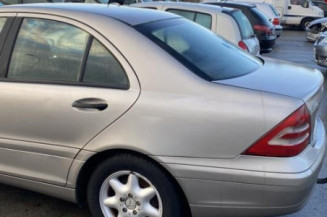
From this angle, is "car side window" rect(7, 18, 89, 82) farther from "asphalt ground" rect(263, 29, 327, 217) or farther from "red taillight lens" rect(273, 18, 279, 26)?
"red taillight lens" rect(273, 18, 279, 26)

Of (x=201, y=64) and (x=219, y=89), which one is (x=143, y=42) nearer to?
(x=201, y=64)

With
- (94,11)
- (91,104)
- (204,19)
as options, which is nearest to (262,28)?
(204,19)

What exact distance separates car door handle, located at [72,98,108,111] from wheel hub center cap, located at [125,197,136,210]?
590 millimetres

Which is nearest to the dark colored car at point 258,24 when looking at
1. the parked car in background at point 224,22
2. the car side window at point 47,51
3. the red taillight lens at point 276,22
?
the parked car in background at point 224,22

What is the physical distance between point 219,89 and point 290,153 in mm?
531

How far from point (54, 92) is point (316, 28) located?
1274 cm

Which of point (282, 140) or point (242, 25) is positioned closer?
point (282, 140)

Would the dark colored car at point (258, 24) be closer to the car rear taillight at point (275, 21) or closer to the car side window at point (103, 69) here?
the car rear taillight at point (275, 21)

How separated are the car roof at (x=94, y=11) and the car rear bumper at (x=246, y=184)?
1034 mm

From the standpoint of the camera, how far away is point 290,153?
2547mm

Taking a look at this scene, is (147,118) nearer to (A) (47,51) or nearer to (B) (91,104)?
(B) (91,104)

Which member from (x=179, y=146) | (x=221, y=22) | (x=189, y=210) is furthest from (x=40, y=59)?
(x=221, y=22)

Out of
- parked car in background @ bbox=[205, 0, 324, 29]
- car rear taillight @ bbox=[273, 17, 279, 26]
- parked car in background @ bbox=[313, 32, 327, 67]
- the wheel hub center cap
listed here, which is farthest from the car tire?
parked car in background @ bbox=[205, 0, 324, 29]

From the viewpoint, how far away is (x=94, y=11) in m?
3.09
